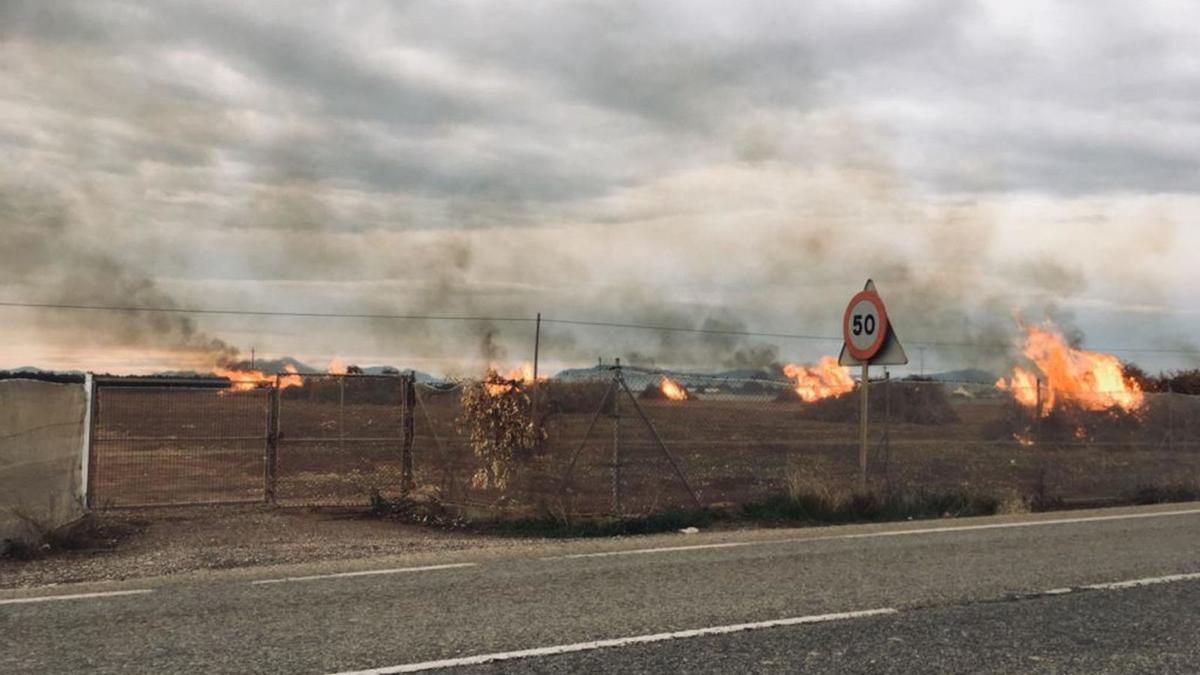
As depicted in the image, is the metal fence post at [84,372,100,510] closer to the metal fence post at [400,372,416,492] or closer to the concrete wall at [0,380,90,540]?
the concrete wall at [0,380,90,540]

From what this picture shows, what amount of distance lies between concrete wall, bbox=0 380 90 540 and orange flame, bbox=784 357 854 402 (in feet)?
32.0

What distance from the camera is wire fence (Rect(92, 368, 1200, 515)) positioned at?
13.7 m

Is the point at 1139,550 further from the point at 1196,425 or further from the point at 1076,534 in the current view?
the point at 1196,425

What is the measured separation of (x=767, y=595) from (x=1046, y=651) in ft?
6.64

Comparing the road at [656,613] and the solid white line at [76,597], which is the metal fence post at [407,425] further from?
the solid white line at [76,597]

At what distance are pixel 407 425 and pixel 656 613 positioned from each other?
9062 mm

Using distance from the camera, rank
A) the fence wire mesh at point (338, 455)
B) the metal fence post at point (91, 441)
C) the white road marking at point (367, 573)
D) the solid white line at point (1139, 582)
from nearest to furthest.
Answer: the solid white line at point (1139, 582), the white road marking at point (367, 573), the metal fence post at point (91, 441), the fence wire mesh at point (338, 455)

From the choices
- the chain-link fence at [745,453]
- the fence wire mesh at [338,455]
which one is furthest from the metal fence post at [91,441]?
the chain-link fence at [745,453]

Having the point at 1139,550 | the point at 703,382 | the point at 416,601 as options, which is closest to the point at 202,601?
the point at 416,601

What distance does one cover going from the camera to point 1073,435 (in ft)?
88.1

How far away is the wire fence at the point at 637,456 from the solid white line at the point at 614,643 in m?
6.04

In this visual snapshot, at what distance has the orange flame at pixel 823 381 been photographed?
1585 cm

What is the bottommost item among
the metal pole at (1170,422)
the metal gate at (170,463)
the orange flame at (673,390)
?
the metal gate at (170,463)

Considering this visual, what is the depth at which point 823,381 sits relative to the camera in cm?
2311
